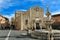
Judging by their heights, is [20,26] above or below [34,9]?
below

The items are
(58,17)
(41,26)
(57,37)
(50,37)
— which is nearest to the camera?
(50,37)

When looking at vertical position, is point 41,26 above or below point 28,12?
below

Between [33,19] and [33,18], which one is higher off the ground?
[33,18]

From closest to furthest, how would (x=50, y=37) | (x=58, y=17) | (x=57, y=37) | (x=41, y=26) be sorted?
(x=50, y=37) < (x=57, y=37) < (x=41, y=26) < (x=58, y=17)

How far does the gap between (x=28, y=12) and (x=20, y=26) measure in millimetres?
5176

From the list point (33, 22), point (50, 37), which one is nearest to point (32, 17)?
point (33, 22)

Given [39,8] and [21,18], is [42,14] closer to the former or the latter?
[39,8]

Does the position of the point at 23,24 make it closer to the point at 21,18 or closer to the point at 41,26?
the point at 21,18

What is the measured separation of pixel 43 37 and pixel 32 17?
32689 mm

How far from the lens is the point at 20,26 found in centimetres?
5547

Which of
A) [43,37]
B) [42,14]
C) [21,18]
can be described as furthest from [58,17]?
[43,37]

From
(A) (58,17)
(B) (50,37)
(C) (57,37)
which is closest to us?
(B) (50,37)

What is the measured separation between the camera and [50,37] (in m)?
18.6

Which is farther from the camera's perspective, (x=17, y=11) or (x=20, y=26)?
(x=17, y=11)
